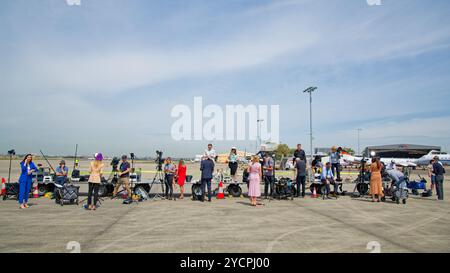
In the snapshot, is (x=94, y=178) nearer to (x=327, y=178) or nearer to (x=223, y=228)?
(x=223, y=228)

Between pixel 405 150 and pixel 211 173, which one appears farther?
pixel 405 150

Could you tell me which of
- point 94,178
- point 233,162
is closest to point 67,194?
point 94,178

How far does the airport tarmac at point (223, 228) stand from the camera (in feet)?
19.0

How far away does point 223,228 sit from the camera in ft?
24.2

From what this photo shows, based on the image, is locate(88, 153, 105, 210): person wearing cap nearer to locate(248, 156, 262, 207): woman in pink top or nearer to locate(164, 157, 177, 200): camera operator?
locate(164, 157, 177, 200): camera operator

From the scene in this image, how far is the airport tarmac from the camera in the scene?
5.80 metres

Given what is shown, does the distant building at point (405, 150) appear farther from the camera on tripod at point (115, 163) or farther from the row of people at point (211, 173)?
the camera on tripod at point (115, 163)

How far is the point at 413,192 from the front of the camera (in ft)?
50.5

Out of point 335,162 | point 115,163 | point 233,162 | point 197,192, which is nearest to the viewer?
point 197,192

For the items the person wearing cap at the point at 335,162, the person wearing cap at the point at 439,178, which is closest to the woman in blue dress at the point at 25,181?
the person wearing cap at the point at 335,162

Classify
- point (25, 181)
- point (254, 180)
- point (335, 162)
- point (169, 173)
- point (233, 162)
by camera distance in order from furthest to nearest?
point (335, 162) < point (233, 162) < point (169, 173) < point (254, 180) < point (25, 181)

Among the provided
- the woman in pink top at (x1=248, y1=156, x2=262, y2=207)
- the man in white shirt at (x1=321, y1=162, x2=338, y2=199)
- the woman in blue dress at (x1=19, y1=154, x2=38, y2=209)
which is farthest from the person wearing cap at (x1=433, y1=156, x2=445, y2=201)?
the woman in blue dress at (x1=19, y1=154, x2=38, y2=209)
